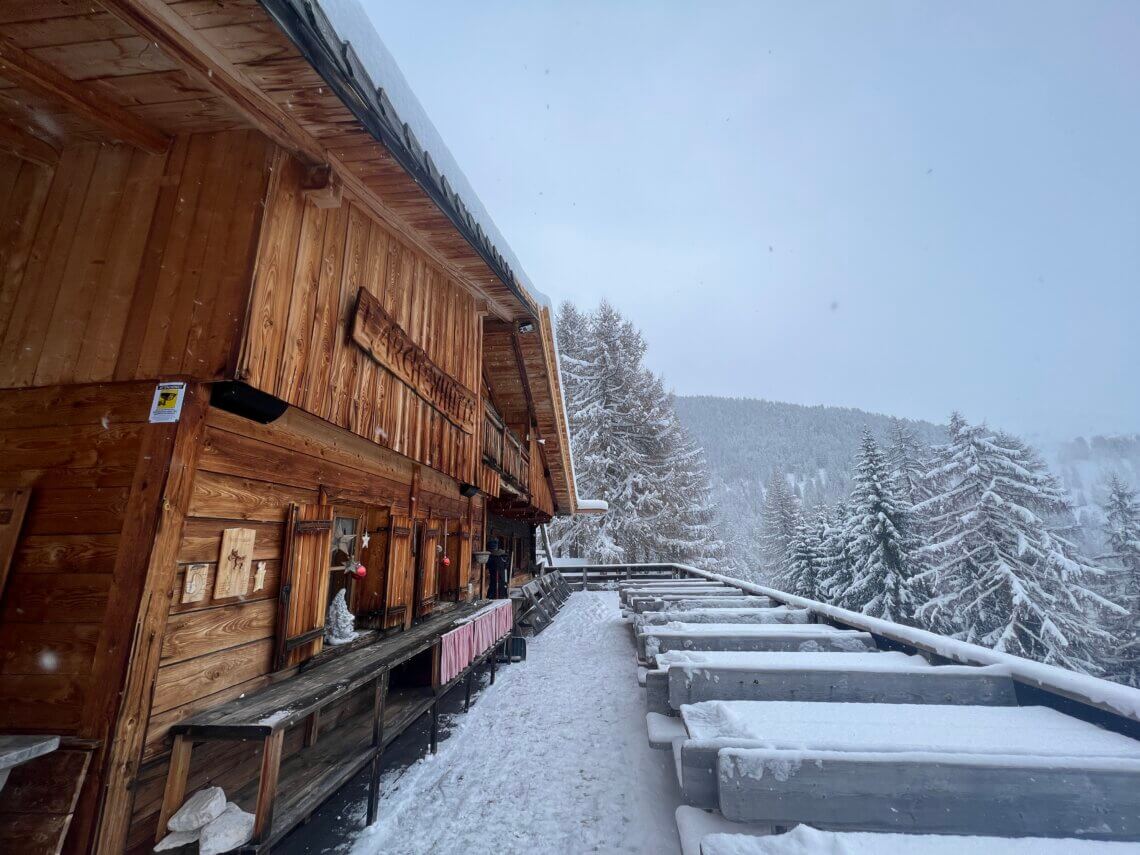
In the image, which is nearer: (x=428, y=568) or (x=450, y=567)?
(x=428, y=568)

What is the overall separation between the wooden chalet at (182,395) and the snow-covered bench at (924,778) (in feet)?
8.47

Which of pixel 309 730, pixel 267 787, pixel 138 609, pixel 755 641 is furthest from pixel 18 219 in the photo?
pixel 755 641

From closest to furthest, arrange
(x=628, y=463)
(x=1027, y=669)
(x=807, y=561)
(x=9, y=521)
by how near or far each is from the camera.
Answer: (x=1027, y=669), (x=9, y=521), (x=628, y=463), (x=807, y=561)

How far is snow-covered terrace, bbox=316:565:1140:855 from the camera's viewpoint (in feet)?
5.97

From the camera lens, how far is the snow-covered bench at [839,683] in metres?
2.85

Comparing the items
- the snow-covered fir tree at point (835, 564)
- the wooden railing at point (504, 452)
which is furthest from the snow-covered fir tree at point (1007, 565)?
the wooden railing at point (504, 452)

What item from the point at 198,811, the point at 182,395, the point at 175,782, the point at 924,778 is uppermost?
the point at 182,395

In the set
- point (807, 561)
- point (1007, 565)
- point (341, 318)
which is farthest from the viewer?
point (807, 561)

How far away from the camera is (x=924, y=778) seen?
1898 millimetres

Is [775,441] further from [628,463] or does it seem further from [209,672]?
[209,672]

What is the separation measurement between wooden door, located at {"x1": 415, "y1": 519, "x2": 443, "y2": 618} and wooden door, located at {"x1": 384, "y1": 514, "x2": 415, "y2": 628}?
20 cm

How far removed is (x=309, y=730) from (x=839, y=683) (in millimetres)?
4421

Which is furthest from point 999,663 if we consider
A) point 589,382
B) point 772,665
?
point 589,382

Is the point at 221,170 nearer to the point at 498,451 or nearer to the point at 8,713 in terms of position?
the point at 8,713
